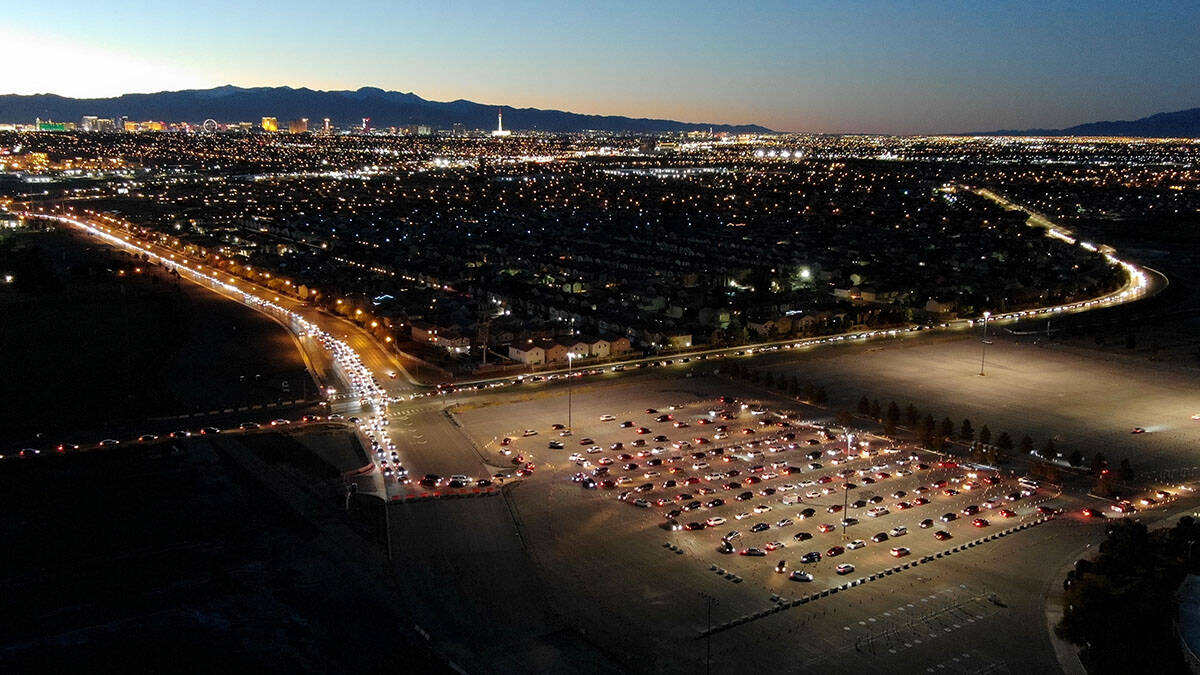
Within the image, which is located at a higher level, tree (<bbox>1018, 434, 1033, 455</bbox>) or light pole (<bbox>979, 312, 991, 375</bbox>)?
light pole (<bbox>979, 312, 991, 375</bbox>)

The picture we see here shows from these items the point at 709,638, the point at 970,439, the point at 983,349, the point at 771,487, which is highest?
the point at 983,349

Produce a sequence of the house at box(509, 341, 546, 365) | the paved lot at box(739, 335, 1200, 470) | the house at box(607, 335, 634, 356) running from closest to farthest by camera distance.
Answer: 1. the paved lot at box(739, 335, 1200, 470)
2. the house at box(509, 341, 546, 365)
3. the house at box(607, 335, 634, 356)

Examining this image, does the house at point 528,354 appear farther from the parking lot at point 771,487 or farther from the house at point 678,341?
the parking lot at point 771,487

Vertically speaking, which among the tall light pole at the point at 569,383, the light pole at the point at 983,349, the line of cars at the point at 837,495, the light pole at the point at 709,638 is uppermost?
the light pole at the point at 983,349

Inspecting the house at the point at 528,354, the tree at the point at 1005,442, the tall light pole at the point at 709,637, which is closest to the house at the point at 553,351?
the house at the point at 528,354

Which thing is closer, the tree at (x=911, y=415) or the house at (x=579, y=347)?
the tree at (x=911, y=415)

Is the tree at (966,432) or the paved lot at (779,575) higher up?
the tree at (966,432)

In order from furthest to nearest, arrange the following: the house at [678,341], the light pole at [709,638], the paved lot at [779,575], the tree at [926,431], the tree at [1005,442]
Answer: the house at [678,341] < the tree at [926,431] < the tree at [1005,442] < the paved lot at [779,575] < the light pole at [709,638]

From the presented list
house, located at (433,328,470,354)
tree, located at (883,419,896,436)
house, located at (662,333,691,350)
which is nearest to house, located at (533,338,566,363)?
house, located at (433,328,470,354)

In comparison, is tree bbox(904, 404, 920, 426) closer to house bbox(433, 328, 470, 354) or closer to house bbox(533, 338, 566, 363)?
house bbox(533, 338, 566, 363)

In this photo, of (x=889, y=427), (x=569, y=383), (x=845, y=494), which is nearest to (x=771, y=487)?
(x=845, y=494)

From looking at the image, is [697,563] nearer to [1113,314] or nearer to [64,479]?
[64,479]

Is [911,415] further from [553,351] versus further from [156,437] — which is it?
[156,437]
